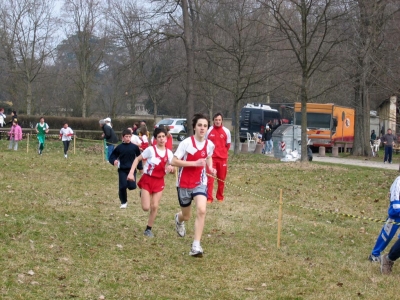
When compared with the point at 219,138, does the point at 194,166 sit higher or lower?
lower

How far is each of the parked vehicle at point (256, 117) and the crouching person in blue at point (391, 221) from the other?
38.2 meters

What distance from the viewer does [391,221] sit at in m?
8.66

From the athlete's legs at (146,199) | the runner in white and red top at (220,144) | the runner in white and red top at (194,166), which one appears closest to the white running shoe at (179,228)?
the athlete's legs at (146,199)

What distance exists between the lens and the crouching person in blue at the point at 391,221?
332 inches

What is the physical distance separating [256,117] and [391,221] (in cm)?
3931

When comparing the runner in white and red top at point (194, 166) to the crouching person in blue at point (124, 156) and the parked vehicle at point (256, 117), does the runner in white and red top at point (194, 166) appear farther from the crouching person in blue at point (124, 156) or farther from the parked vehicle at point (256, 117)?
the parked vehicle at point (256, 117)

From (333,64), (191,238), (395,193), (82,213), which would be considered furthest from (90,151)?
(395,193)

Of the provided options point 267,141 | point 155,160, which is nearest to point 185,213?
point 155,160

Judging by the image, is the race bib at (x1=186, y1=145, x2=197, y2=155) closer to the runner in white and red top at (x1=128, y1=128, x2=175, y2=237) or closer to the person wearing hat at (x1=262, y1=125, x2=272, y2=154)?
the runner in white and red top at (x1=128, y1=128, x2=175, y2=237)

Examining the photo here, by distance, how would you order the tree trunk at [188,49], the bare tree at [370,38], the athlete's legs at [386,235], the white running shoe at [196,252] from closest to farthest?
1. the white running shoe at [196,252]
2. the athlete's legs at [386,235]
3. the bare tree at [370,38]
4. the tree trunk at [188,49]

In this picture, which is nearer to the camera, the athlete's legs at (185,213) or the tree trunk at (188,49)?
the athlete's legs at (185,213)

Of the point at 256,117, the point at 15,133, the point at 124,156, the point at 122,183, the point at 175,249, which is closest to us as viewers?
the point at 175,249

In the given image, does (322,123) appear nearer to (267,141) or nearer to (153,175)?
(267,141)

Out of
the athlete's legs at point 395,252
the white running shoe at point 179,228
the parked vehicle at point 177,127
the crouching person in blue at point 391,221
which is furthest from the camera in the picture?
the parked vehicle at point 177,127
